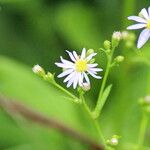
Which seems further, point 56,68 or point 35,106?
point 56,68

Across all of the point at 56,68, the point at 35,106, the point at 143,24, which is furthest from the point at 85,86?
the point at 56,68

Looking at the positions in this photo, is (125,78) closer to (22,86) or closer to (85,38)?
(22,86)

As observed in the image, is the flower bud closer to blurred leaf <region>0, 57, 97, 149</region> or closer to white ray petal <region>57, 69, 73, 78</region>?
white ray petal <region>57, 69, 73, 78</region>

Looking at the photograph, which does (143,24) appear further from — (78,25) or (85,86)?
(78,25)

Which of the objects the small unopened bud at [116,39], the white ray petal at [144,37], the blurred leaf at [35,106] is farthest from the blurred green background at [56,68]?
the white ray petal at [144,37]

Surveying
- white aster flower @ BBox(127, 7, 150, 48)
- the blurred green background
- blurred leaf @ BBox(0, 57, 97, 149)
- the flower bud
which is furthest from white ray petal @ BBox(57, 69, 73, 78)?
blurred leaf @ BBox(0, 57, 97, 149)

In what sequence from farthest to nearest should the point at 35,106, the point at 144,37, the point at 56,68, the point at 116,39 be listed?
the point at 56,68
the point at 35,106
the point at 116,39
the point at 144,37

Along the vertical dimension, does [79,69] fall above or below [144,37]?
below

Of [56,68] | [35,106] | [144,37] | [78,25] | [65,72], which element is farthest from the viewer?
[78,25]

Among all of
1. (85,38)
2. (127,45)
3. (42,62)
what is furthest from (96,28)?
(127,45)
